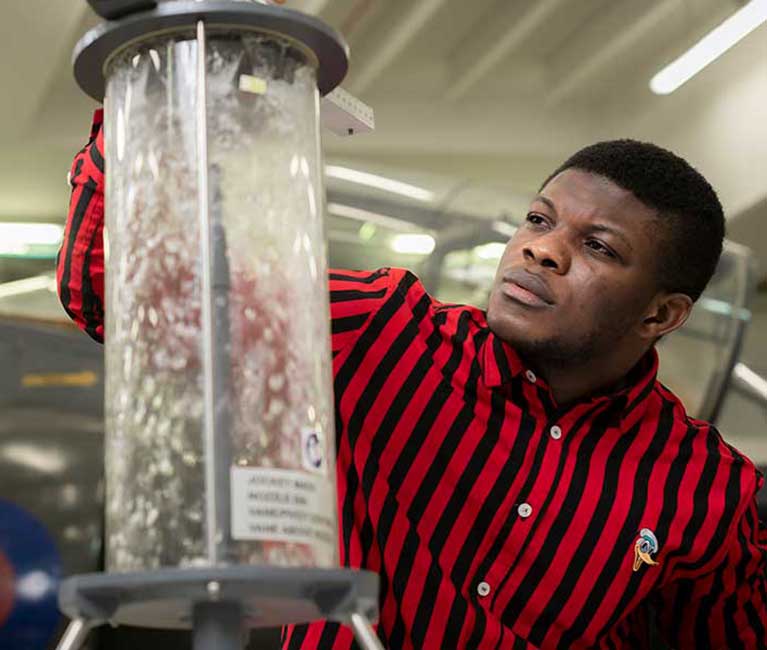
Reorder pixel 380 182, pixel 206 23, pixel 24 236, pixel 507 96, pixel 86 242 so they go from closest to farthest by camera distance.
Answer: pixel 206 23, pixel 86 242, pixel 380 182, pixel 507 96, pixel 24 236

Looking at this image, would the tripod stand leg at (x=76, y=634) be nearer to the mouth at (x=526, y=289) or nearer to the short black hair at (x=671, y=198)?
the mouth at (x=526, y=289)

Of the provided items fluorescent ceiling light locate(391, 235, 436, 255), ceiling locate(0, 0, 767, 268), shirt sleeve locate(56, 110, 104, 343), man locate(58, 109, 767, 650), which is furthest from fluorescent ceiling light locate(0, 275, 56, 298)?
shirt sleeve locate(56, 110, 104, 343)

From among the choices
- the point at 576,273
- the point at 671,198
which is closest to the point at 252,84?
the point at 576,273

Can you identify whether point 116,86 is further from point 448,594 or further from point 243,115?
point 448,594

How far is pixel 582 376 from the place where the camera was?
5.27 feet

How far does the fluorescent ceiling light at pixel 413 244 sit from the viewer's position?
537cm

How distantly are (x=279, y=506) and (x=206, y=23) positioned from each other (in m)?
0.30

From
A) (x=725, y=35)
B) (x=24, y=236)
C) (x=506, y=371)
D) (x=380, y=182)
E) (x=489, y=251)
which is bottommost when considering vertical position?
(x=506, y=371)

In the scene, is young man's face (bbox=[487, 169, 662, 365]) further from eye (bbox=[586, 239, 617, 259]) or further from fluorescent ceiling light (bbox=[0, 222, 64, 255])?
fluorescent ceiling light (bbox=[0, 222, 64, 255])

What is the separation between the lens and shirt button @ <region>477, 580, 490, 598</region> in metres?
1.49

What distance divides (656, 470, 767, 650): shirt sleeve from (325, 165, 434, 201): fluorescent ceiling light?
13.2 feet

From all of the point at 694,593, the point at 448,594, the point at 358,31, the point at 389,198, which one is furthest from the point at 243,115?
the point at 358,31

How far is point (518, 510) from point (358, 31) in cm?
592

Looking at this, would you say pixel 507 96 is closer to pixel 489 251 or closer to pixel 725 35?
pixel 725 35
